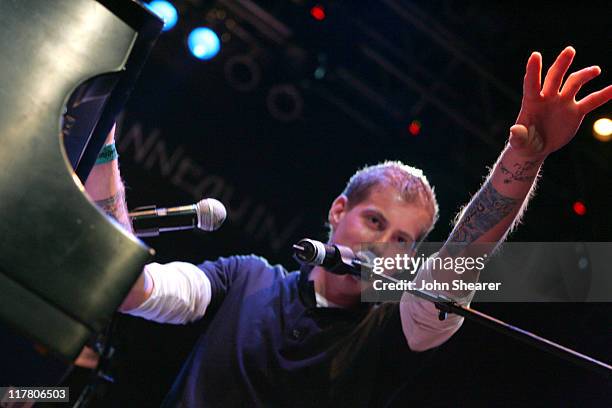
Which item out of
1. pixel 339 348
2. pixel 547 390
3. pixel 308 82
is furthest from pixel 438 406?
pixel 308 82

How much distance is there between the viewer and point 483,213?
1655mm

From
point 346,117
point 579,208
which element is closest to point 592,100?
point 579,208

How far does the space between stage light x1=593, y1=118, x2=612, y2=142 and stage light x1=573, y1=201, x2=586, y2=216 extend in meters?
0.39

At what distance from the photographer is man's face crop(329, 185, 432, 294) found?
2189 mm

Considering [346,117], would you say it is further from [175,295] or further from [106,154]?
[106,154]

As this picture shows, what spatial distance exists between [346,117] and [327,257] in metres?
2.48

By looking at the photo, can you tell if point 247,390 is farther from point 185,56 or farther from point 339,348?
point 185,56

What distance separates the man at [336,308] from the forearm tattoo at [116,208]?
338 mm

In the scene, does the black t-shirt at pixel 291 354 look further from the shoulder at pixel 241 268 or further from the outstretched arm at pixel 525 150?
the outstretched arm at pixel 525 150

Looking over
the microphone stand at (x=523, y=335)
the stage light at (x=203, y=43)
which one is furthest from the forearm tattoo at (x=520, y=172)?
→ the stage light at (x=203, y=43)

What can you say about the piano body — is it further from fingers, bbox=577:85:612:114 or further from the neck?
the neck

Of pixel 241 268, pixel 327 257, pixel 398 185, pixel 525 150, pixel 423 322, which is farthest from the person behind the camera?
pixel 398 185

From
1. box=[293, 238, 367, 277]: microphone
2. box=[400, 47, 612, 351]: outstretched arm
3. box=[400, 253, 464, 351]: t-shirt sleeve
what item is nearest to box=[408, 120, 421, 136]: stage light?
box=[400, 253, 464, 351]: t-shirt sleeve

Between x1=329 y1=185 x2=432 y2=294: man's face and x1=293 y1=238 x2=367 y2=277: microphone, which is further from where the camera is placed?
x1=329 y1=185 x2=432 y2=294: man's face
